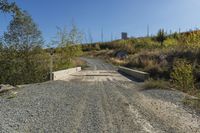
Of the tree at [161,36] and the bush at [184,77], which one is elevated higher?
the tree at [161,36]

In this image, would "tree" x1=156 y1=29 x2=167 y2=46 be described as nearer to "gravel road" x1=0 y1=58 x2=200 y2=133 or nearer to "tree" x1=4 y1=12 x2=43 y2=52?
"tree" x1=4 y1=12 x2=43 y2=52

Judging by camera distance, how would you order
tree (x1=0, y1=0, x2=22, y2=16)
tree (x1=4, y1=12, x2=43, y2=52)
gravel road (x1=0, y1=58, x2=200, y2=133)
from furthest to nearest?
tree (x1=4, y1=12, x2=43, y2=52)
tree (x1=0, y1=0, x2=22, y2=16)
gravel road (x1=0, y1=58, x2=200, y2=133)

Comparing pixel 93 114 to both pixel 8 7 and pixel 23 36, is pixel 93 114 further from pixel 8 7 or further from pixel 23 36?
pixel 23 36

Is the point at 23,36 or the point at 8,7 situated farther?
the point at 23,36

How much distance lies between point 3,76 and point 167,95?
17344 mm

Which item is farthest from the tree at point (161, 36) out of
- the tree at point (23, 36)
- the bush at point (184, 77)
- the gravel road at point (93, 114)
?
the gravel road at point (93, 114)

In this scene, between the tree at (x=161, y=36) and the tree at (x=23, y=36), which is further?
the tree at (x=161, y=36)

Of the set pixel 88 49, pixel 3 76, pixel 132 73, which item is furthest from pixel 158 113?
pixel 88 49

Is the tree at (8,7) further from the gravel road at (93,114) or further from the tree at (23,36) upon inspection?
the tree at (23,36)

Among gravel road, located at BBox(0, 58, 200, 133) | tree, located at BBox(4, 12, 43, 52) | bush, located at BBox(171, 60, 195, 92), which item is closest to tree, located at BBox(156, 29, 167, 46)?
tree, located at BBox(4, 12, 43, 52)

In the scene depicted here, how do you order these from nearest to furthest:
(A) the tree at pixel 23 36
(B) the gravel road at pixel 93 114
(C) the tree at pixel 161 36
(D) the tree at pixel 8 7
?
(B) the gravel road at pixel 93 114, (D) the tree at pixel 8 7, (A) the tree at pixel 23 36, (C) the tree at pixel 161 36

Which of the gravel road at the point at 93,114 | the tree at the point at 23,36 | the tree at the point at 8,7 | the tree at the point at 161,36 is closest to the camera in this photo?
the gravel road at the point at 93,114

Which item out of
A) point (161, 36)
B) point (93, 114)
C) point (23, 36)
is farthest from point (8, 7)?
point (161, 36)

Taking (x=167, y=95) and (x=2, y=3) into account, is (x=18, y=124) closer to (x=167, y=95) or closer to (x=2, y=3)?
(x=2, y=3)
